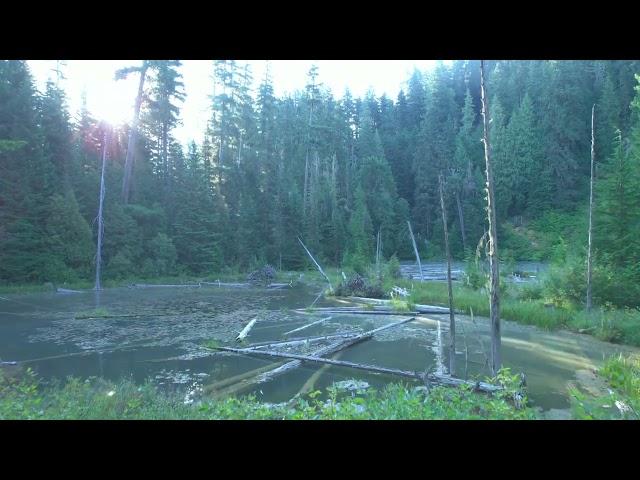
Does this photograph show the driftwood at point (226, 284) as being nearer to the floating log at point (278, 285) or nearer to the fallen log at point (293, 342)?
the floating log at point (278, 285)

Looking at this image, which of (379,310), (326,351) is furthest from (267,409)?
(379,310)

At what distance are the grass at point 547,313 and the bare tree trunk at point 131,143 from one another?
2576 cm

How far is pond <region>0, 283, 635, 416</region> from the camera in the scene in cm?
992

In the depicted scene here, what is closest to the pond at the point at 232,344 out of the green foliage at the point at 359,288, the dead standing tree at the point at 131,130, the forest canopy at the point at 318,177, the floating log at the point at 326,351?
the floating log at the point at 326,351

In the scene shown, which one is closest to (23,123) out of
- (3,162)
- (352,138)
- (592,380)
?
(3,162)

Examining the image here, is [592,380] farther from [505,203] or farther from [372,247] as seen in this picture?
[505,203]

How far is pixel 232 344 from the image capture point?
13117mm

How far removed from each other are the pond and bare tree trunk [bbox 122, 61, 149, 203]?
15.9 m

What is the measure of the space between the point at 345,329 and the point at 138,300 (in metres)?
13.2

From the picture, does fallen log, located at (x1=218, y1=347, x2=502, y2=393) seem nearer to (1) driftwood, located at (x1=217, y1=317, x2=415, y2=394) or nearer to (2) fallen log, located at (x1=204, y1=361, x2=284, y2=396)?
(1) driftwood, located at (x1=217, y1=317, x2=415, y2=394)

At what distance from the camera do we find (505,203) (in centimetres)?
5147

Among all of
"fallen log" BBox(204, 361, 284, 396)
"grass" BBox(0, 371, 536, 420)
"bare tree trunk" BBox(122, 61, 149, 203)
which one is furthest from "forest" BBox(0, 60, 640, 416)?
"grass" BBox(0, 371, 536, 420)

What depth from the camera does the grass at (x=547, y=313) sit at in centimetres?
1307

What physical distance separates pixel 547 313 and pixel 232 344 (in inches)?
436
